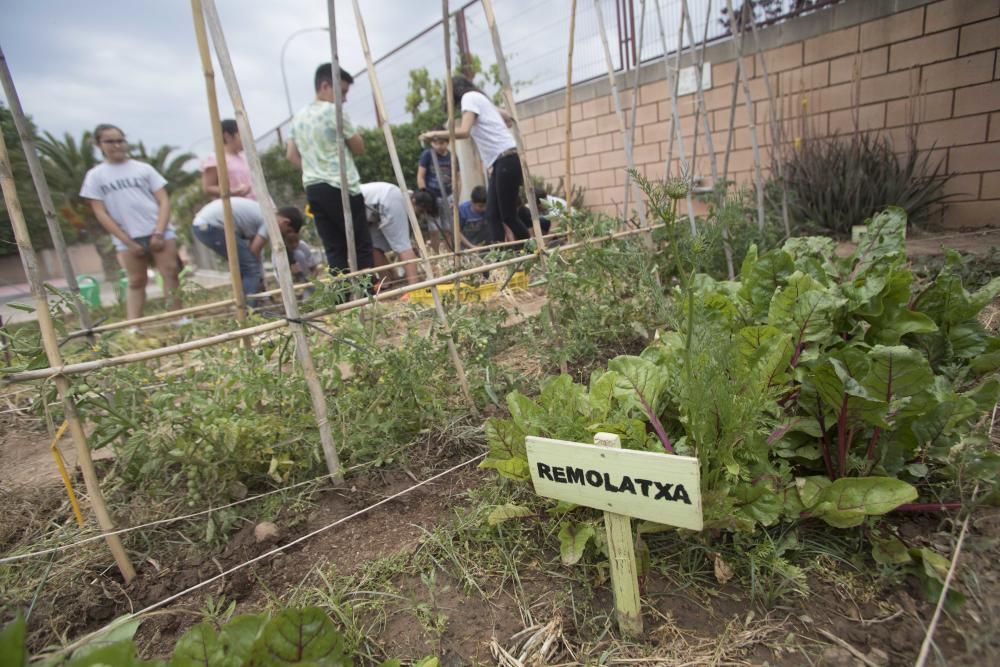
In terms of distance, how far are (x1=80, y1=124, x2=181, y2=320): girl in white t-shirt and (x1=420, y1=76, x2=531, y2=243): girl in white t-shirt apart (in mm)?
2089

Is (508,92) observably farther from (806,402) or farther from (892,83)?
(892,83)

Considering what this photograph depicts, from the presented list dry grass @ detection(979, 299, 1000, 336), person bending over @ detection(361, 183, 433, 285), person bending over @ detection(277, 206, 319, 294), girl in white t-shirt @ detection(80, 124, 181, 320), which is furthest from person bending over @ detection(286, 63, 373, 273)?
dry grass @ detection(979, 299, 1000, 336)

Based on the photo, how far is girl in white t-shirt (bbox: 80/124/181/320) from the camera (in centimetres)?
348

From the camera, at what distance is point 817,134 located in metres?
4.22

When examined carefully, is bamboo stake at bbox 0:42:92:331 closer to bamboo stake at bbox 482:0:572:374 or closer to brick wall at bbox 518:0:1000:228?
bamboo stake at bbox 482:0:572:374

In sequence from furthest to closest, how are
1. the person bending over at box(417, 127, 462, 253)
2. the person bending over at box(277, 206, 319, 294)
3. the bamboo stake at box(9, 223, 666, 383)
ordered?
the person bending over at box(417, 127, 462, 253), the person bending over at box(277, 206, 319, 294), the bamboo stake at box(9, 223, 666, 383)

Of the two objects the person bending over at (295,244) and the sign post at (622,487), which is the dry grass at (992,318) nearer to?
the sign post at (622,487)

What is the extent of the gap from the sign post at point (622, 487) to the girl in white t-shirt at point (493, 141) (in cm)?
274

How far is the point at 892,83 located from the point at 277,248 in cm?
453

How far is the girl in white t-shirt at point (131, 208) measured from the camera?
11.4 feet

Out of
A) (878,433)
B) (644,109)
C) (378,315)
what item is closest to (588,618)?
(878,433)

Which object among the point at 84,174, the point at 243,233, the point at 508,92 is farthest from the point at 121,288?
the point at 84,174

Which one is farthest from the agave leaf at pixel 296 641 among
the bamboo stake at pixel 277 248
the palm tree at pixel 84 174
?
the palm tree at pixel 84 174

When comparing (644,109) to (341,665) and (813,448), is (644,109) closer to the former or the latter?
(813,448)
